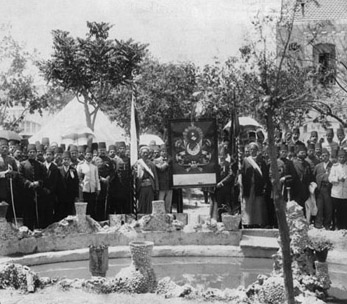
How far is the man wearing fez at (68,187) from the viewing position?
11852 mm

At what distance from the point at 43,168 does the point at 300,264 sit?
5.98m

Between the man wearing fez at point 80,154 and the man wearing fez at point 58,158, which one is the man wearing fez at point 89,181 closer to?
the man wearing fez at point 58,158

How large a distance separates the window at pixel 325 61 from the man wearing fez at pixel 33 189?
10.2 metres

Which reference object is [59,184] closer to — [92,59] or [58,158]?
[58,158]

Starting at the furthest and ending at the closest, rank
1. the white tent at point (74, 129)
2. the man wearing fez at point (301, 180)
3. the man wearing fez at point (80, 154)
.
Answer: the white tent at point (74, 129), the man wearing fez at point (80, 154), the man wearing fez at point (301, 180)

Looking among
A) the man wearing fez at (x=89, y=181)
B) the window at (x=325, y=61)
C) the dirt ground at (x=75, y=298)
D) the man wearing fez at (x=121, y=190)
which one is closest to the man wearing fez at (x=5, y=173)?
the man wearing fez at (x=89, y=181)

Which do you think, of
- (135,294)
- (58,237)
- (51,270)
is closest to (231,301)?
(135,294)

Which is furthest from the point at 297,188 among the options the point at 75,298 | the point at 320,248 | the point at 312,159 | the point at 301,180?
the point at 75,298

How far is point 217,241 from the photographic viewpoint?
10.4 meters

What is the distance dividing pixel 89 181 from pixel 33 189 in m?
1.16

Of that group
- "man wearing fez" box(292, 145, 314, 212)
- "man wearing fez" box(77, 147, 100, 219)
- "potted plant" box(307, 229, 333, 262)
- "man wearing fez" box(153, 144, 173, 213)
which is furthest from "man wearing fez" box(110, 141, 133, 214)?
"potted plant" box(307, 229, 333, 262)

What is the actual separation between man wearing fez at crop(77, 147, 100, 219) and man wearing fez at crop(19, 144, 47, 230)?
81 cm

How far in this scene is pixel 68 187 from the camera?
11.9 metres

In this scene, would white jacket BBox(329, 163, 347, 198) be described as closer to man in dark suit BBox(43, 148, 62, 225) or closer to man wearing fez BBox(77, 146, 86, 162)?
man in dark suit BBox(43, 148, 62, 225)
